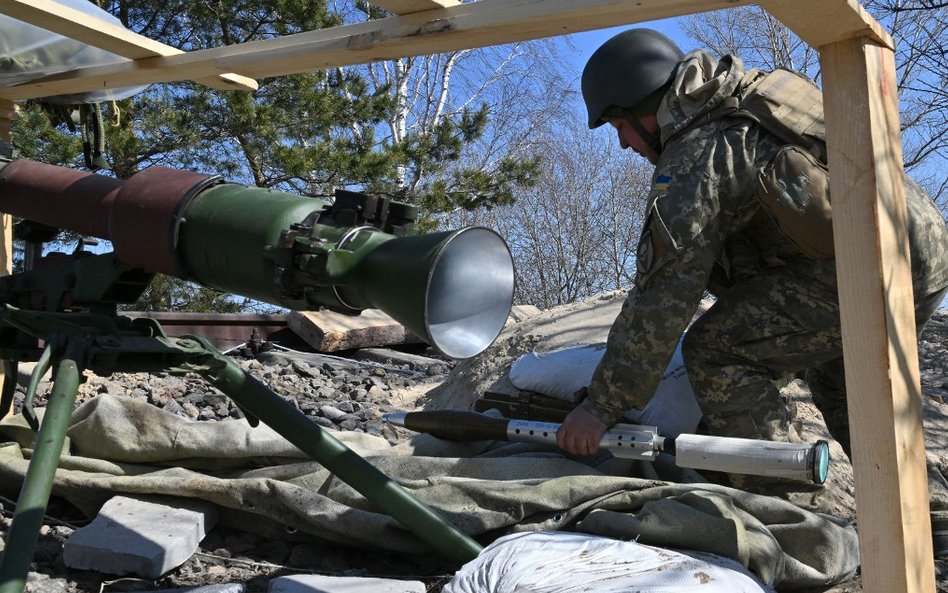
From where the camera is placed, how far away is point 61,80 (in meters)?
4.20

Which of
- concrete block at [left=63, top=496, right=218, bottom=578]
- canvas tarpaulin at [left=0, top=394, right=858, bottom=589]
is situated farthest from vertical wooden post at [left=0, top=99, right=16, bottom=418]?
concrete block at [left=63, top=496, right=218, bottom=578]

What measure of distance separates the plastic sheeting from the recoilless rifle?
4.85 feet

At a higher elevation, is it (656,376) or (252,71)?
(252,71)

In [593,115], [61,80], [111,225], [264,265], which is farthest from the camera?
[61,80]

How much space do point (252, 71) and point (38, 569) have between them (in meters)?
2.10

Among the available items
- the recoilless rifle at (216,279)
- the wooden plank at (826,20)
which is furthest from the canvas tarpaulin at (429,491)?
the wooden plank at (826,20)

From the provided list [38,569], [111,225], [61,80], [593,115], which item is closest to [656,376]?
[593,115]

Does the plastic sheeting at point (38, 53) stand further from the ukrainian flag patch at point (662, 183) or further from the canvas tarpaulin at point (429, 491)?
the ukrainian flag patch at point (662, 183)

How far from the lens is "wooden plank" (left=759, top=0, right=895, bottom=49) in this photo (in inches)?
78.7

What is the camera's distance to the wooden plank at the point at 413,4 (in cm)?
312

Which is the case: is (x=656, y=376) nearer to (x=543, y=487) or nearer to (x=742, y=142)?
(x=543, y=487)

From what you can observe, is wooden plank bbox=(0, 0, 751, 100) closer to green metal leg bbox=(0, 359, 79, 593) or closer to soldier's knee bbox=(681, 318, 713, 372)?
soldier's knee bbox=(681, 318, 713, 372)

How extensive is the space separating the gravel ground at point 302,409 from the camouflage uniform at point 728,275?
0.76 meters

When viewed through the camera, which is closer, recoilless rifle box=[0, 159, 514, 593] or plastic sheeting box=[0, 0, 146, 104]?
recoilless rifle box=[0, 159, 514, 593]
